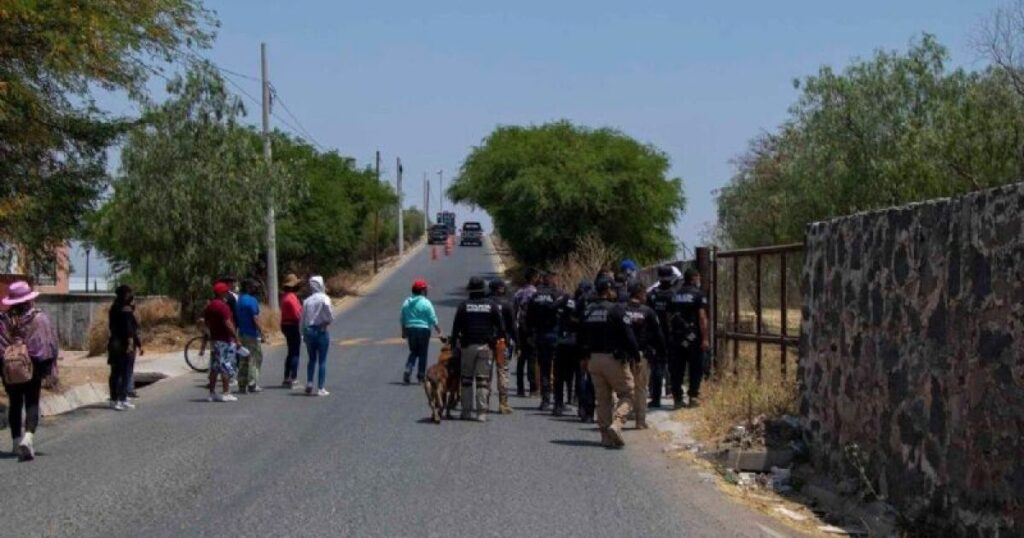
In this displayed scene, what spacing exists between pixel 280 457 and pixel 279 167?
86.6 ft

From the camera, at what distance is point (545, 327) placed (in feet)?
65.3

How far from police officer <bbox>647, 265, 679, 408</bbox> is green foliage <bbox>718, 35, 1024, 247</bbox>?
20.5m

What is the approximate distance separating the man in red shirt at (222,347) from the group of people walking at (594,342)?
3.05 metres

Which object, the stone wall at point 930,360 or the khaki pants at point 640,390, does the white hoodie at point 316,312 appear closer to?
the khaki pants at point 640,390

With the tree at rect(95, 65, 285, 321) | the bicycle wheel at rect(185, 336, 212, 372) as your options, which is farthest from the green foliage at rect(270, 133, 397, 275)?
the bicycle wheel at rect(185, 336, 212, 372)

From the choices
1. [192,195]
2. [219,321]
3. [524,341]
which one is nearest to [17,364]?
[219,321]

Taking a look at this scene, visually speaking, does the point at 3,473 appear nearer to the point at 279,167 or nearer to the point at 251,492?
the point at 251,492

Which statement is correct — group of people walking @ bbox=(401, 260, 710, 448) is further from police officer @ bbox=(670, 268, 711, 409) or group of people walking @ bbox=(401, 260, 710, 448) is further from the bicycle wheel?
the bicycle wheel

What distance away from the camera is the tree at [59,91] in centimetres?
1741

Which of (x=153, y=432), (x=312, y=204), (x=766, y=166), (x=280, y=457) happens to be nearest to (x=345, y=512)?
(x=280, y=457)

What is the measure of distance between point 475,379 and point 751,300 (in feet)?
16.9

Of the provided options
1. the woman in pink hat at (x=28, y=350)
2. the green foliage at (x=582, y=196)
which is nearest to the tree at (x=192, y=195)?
the woman in pink hat at (x=28, y=350)

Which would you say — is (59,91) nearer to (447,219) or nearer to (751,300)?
(751,300)

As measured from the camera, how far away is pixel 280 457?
1405 cm
